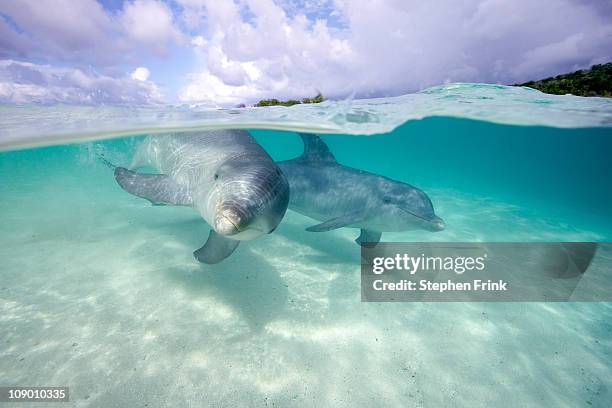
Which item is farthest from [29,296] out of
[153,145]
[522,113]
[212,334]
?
[522,113]

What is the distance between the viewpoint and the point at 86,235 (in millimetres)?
7672

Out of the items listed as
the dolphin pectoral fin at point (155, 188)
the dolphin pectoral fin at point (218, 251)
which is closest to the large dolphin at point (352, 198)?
the dolphin pectoral fin at point (218, 251)

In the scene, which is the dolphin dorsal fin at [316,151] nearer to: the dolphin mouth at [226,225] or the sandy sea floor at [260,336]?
the sandy sea floor at [260,336]

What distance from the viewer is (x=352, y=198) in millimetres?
6957

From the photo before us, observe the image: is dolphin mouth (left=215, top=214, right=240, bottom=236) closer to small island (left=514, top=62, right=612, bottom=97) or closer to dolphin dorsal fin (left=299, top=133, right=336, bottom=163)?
dolphin dorsal fin (left=299, top=133, right=336, bottom=163)

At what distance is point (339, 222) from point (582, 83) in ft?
37.6

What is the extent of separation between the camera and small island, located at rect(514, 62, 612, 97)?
10.2 metres

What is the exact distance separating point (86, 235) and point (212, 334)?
5.78 metres

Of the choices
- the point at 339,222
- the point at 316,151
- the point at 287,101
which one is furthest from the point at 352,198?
the point at 287,101

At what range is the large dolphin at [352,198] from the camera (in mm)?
6297

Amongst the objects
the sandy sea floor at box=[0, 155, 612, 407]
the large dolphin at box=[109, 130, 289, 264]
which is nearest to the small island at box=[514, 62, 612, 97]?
the sandy sea floor at box=[0, 155, 612, 407]

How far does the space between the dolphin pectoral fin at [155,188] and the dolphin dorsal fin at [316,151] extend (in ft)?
11.9

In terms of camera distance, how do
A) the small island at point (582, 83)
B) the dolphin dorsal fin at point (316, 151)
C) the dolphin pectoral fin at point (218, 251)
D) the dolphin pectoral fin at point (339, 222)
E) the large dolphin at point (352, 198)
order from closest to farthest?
the dolphin pectoral fin at point (218, 251) < the dolphin pectoral fin at point (339, 222) < the large dolphin at point (352, 198) < the dolphin dorsal fin at point (316, 151) < the small island at point (582, 83)

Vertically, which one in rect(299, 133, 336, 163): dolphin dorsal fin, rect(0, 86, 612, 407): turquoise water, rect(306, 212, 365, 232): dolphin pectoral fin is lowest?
rect(0, 86, 612, 407): turquoise water
